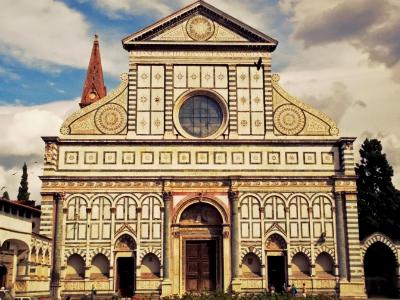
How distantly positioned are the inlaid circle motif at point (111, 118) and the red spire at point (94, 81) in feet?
44.1

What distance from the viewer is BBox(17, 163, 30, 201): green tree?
51509 millimetres

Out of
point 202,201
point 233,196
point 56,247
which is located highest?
point 233,196

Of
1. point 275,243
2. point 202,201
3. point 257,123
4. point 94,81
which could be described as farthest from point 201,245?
point 94,81

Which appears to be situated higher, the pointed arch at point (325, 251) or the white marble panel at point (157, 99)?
the white marble panel at point (157, 99)

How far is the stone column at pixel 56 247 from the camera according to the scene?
1224 inches

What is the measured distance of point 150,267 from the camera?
32406 mm

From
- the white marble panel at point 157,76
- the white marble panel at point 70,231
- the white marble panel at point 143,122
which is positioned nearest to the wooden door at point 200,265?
the white marble panel at point 70,231

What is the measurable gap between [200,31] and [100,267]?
15864mm

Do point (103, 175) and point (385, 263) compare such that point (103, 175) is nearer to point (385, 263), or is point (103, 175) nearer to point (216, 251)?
point (216, 251)

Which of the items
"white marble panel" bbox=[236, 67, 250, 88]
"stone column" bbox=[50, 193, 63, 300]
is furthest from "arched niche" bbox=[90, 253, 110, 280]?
"white marble panel" bbox=[236, 67, 250, 88]

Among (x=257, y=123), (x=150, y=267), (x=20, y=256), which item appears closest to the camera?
(x=20, y=256)

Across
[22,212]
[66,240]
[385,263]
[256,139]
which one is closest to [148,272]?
[66,240]

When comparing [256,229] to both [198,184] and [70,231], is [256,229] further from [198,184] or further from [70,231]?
[70,231]

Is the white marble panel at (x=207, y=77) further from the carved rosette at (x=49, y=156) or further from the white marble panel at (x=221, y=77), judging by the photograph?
the carved rosette at (x=49, y=156)
